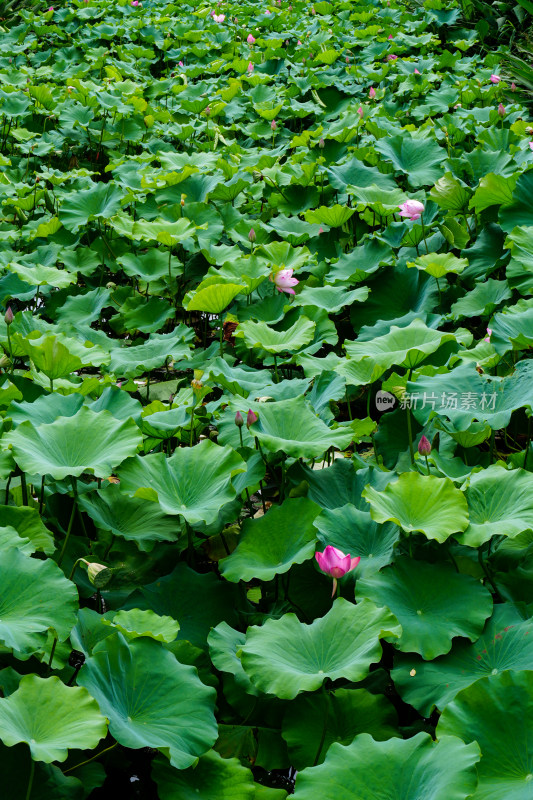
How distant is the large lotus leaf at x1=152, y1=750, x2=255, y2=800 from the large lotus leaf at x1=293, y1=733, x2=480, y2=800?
0.53ft

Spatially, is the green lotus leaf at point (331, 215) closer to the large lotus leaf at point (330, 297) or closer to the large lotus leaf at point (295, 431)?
the large lotus leaf at point (330, 297)

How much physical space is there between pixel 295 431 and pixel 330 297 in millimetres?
880

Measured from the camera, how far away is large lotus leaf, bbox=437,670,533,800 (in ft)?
3.41

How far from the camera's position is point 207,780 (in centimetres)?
116

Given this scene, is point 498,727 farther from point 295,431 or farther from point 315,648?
point 295,431

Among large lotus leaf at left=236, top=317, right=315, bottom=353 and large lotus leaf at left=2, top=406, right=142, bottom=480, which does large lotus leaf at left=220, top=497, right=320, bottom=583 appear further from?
large lotus leaf at left=236, top=317, right=315, bottom=353

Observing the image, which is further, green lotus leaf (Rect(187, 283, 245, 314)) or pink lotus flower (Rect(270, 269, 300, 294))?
pink lotus flower (Rect(270, 269, 300, 294))

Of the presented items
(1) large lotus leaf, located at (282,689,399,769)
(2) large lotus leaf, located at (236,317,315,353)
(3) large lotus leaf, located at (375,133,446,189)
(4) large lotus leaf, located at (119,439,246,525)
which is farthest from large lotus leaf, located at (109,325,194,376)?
(3) large lotus leaf, located at (375,133,446,189)

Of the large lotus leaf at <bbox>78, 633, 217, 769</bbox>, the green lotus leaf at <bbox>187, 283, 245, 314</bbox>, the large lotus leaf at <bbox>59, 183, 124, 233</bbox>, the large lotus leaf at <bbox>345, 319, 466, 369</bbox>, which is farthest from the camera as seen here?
the large lotus leaf at <bbox>59, 183, 124, 233</bbox>

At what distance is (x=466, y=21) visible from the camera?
18.6 feet

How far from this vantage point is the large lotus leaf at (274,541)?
4.76 ft

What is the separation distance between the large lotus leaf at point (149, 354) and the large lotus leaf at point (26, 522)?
672 millimetres

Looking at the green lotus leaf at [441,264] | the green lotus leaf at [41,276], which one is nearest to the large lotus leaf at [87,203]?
the green lotus leaf at [41,276]

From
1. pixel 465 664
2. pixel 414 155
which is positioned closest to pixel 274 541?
pixel 465 664
